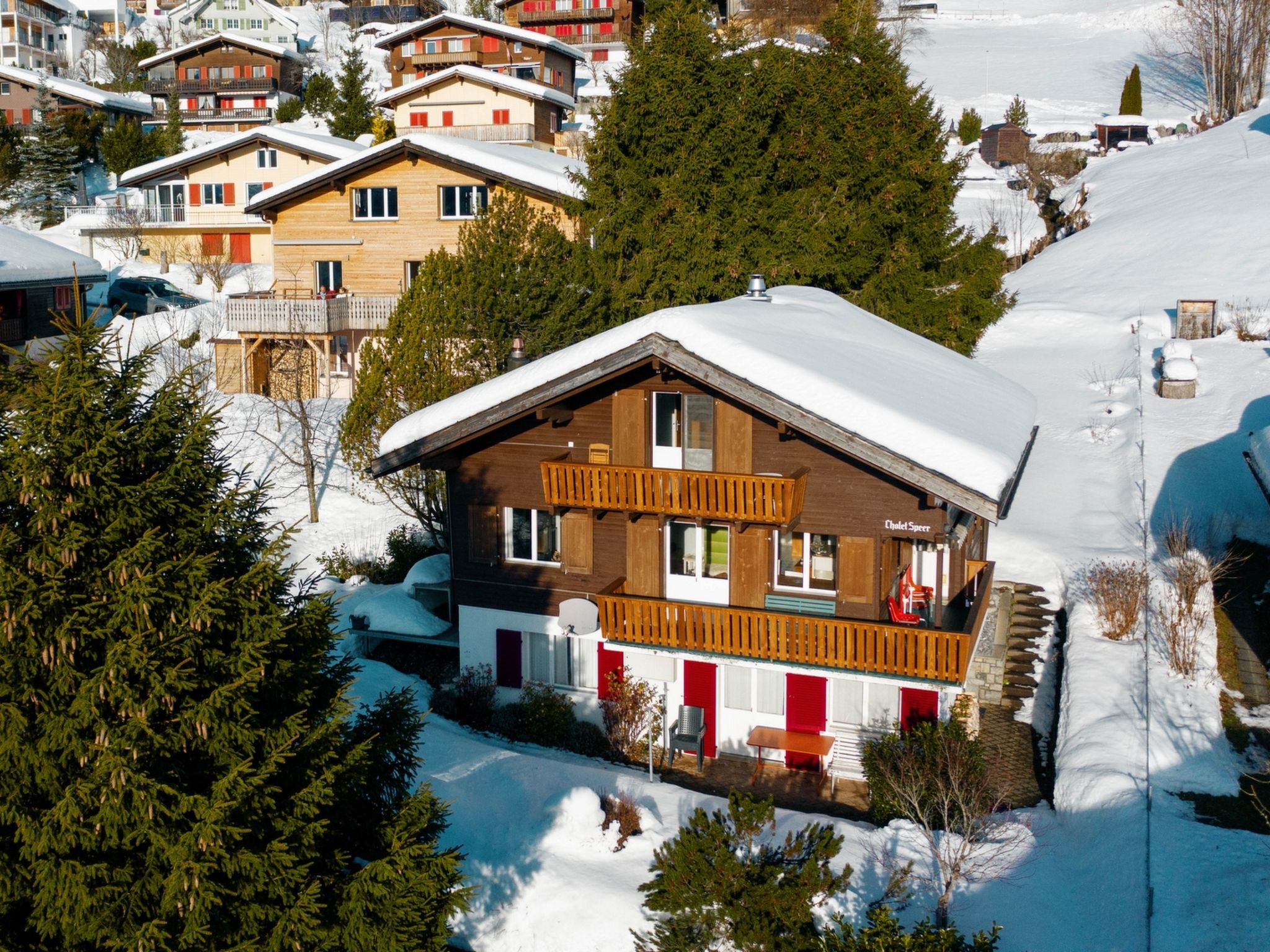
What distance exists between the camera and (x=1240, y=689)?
847 inches

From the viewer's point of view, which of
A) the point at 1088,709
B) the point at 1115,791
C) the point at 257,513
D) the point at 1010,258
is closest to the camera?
the point at 257,513

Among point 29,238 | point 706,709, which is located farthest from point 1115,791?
point 29,238

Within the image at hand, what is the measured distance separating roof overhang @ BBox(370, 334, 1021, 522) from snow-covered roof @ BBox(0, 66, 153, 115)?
69068 mm

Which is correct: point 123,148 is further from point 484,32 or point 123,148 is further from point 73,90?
point 484,32

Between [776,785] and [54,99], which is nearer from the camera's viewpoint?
[776,785]

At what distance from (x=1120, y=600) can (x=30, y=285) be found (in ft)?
110

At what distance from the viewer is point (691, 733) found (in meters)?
20.8

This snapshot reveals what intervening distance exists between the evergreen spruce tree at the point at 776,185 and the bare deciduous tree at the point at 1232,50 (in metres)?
53.9

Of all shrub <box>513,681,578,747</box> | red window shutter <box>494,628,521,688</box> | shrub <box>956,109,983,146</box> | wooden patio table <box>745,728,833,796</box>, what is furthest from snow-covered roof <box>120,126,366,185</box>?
shrub <box>956,109,983,146</box>

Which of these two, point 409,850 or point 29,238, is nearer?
point 409,850

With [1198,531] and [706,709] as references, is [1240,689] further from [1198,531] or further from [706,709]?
[706,709]

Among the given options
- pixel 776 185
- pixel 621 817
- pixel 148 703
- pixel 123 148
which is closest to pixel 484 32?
pixel 123 148

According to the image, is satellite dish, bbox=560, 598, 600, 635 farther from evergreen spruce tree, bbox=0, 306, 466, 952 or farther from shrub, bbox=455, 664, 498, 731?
evergreen spruce tree, bbox=0, 306, 466, 952

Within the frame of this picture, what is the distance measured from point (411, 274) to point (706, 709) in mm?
24238
